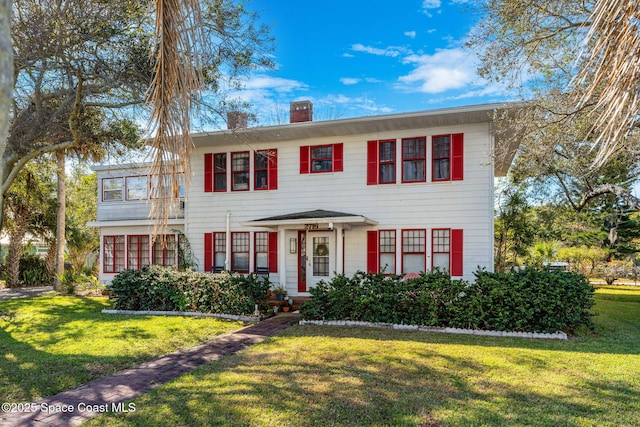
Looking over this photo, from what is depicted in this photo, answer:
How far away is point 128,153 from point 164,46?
1157cm

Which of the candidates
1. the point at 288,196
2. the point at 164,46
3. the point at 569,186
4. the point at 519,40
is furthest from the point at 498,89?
the point at 569,186

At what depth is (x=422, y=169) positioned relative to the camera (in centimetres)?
1149

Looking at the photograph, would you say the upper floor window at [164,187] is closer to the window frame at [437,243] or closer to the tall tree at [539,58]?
the tall tree at [539,58]

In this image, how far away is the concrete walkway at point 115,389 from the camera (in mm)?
4414

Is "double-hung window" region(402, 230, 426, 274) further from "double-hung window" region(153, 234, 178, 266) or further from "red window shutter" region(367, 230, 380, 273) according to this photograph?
"double-hung window" region(153, 234, 178, 266)

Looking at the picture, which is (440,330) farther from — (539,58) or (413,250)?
(539,58)

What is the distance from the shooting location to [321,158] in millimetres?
12422

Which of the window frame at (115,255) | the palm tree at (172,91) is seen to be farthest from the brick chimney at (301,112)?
the palm tree at (172,91)

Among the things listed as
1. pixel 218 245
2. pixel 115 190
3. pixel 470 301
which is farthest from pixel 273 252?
pixel 115 190

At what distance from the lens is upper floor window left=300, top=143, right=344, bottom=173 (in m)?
12.2

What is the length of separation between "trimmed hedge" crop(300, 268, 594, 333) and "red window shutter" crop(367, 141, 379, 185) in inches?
133

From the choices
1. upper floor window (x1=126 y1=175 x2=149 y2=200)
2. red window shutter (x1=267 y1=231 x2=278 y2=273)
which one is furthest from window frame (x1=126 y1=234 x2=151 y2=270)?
red window shutter (x1=267 y1=231 x2=278 y2=273)

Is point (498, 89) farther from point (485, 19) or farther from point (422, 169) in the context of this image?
point (422, 169)

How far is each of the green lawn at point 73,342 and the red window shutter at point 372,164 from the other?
17.9 ft
